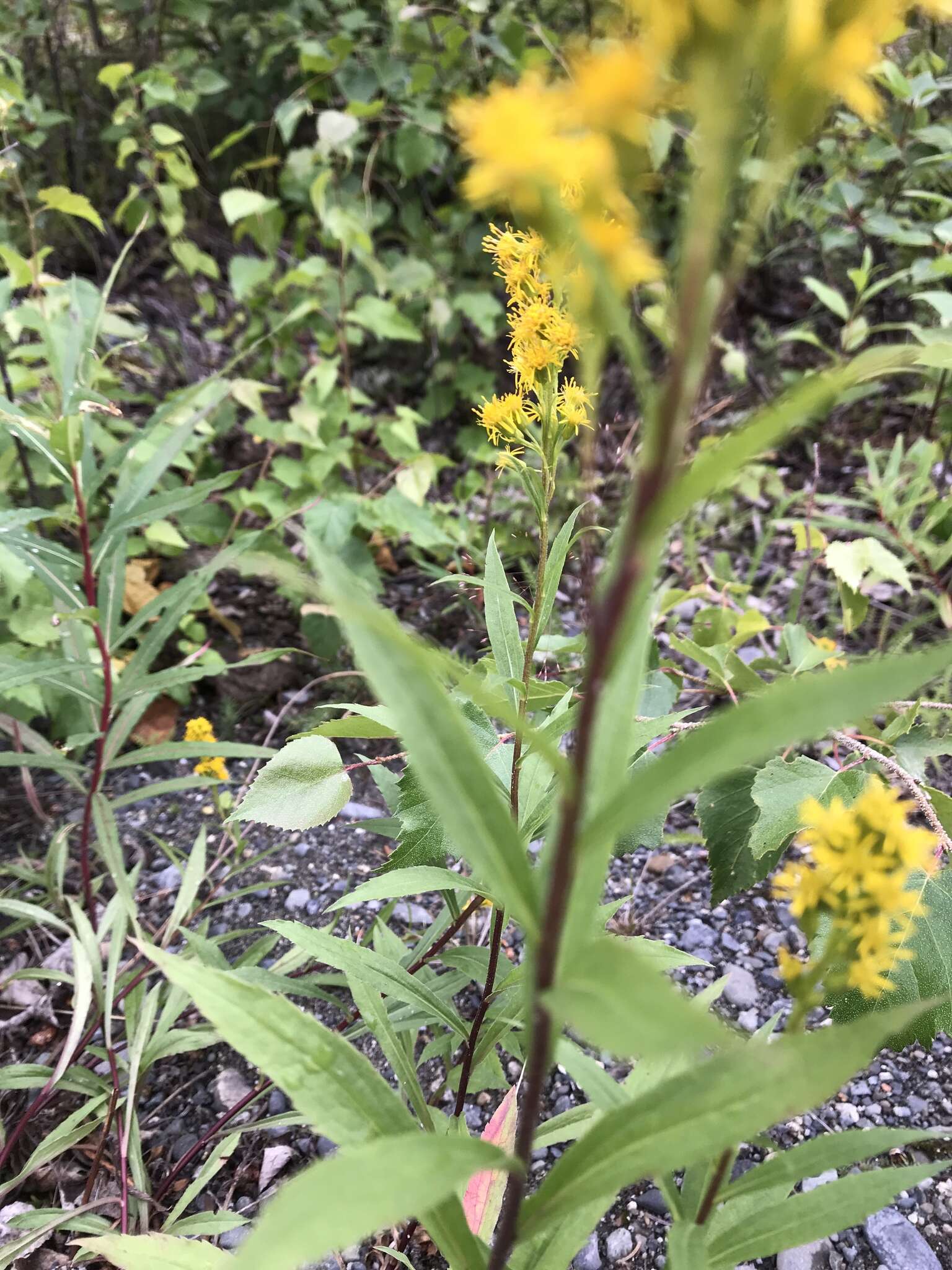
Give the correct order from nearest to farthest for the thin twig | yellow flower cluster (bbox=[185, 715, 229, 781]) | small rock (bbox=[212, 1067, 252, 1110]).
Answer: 1. the thin twig
2. small rock (bbox=[212, 1067, 252, 1110])
3. yellow flower cluster (bbox=[185, 715, 229, 781])

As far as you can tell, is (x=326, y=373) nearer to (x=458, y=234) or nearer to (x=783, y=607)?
(x=458, y=234)

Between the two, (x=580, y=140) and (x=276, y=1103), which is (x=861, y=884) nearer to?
(x=580, y=140)

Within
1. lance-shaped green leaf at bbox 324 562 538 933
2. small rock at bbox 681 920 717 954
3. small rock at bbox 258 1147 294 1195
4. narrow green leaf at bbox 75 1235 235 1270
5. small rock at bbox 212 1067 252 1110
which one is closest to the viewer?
lance-shaped green leaf at bbox 324 562 538 933

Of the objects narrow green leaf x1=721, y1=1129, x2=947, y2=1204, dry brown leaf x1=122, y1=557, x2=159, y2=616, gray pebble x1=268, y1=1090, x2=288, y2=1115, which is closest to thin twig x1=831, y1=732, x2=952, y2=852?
narrow green leaf x1=721, y1=1129, x2=947, y2=1204

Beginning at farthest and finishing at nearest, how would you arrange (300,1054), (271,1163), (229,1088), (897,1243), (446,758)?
(229,1088)
(271,1163)
(897,1243)
(300,1054)
(446,758)

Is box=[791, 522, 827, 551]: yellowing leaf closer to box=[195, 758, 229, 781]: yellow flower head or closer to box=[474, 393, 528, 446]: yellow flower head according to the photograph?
box=[474, 393, 528, 446]: yellow flower head

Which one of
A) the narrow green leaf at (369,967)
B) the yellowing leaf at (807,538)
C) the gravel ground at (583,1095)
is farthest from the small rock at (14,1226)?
the yellowing leaf at (807,538)

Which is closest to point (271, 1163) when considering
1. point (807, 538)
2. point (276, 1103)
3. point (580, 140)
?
Answer: point (276, 1103)
